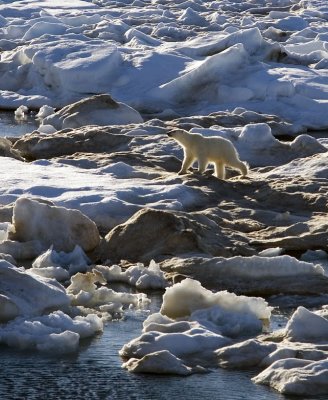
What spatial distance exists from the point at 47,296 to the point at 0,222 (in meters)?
3.22

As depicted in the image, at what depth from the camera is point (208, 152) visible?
14250 mm

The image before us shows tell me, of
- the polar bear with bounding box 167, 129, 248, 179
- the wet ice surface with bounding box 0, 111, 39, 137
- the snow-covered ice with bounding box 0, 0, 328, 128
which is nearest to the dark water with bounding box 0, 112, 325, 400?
the polar bear with bounding box 167, 129, 248, 179

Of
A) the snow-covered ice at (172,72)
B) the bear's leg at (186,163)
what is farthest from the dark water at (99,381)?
the snow-covered ice at (172,72)

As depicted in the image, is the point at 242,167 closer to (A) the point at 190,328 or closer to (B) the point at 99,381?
(A) the point at 190,328

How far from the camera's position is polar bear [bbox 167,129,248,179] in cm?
1424

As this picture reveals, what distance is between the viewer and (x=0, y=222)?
12.5m

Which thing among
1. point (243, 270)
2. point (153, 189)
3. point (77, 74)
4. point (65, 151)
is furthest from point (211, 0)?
point (243, 270)

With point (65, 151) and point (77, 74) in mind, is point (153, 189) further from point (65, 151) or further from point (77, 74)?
point (77, 74)

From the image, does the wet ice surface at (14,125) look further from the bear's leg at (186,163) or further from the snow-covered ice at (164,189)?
the bear's leg at (186,163)

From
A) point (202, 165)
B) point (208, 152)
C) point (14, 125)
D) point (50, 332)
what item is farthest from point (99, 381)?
point (14, 125)

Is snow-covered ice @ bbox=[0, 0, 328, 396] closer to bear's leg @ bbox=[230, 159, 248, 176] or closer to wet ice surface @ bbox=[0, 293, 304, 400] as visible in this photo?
wet ice surface @ bbox=[0, 293, 304, 400]

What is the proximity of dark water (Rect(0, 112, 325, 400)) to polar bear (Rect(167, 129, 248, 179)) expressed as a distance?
18.8 feet

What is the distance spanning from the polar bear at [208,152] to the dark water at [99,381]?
5734 mm

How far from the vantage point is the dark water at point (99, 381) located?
780 centimetres
